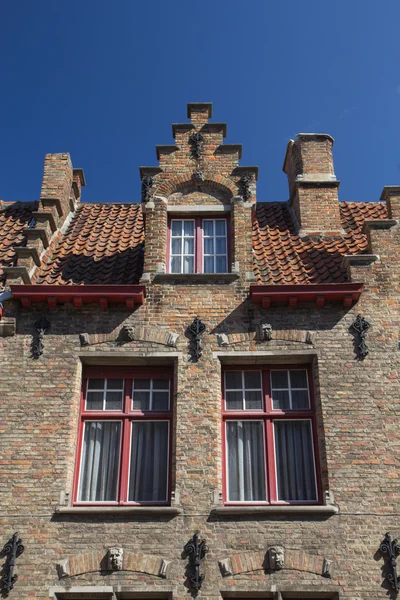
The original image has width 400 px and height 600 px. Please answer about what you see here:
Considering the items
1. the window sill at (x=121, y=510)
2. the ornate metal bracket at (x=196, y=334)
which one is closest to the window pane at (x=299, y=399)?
the ornate metal bracket at (x=196, y=334)

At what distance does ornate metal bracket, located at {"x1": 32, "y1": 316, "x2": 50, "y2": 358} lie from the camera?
10992mm

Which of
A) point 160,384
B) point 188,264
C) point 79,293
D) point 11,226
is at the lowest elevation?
point 160,384

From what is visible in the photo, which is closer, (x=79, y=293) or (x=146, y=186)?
(x=79, y=293)

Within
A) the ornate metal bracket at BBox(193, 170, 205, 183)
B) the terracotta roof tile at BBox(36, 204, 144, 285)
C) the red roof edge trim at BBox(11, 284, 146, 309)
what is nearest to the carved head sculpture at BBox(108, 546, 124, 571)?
the red roof edge trim at BBox(11, 284, 146, 309)

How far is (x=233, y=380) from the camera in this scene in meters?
11.1

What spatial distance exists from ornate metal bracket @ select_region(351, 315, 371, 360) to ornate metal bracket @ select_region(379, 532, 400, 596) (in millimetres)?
2771

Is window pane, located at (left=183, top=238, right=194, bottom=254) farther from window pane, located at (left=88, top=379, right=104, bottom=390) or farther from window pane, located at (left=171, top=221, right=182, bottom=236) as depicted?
window pane, located at (left=88, top=379, right=104, bottom=390)

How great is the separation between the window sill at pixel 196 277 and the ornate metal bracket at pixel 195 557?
13.8 ft

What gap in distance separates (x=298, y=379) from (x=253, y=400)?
0.81 metres

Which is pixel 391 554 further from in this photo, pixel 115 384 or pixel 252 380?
pixel 115 384

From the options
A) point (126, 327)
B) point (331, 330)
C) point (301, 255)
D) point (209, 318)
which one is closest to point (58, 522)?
point (126, 327)

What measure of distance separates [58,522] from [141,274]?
457cm

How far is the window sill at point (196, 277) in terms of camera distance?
464 inches

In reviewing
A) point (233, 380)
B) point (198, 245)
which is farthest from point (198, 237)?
point (233, 380)
